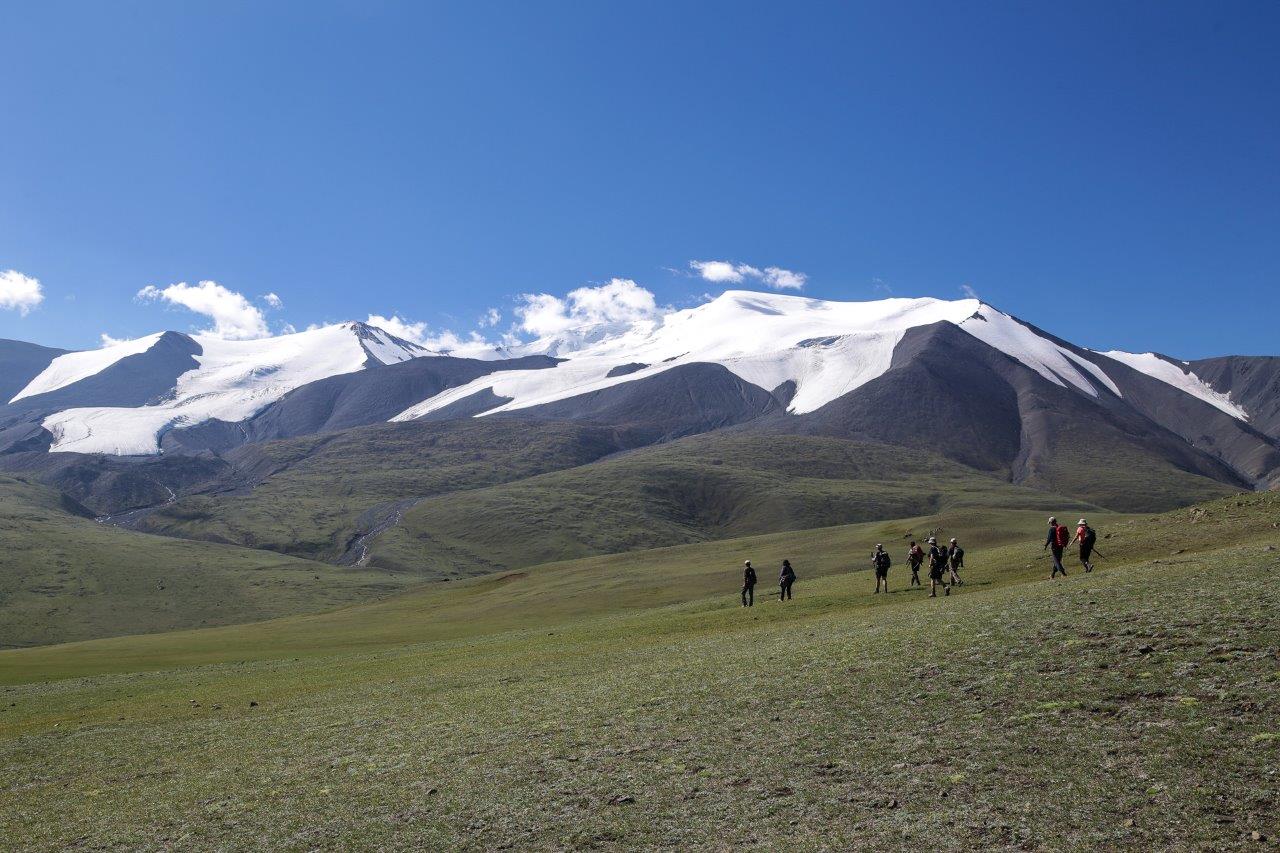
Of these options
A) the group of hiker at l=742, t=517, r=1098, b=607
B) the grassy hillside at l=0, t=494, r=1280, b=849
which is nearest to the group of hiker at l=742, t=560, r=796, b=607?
the group of hiker at l=742, t=517, r=1098, b=607

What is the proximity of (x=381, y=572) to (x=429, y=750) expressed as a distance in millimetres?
136499

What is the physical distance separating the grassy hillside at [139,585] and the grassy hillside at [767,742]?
86954mm

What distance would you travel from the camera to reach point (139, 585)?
130m

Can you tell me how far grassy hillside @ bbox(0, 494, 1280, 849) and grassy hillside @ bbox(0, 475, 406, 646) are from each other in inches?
3423

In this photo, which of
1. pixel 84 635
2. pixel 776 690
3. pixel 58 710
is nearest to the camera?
pixel 776 690

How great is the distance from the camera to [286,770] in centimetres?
1978

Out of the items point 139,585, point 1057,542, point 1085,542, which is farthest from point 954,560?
point 139,585

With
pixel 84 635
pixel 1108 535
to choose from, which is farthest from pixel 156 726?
pixel 84 635

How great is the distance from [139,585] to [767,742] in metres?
136

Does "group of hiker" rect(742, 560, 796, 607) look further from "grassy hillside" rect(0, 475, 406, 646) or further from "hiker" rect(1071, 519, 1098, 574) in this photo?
"grassy hillside" rect(0, 475, 406, 646)

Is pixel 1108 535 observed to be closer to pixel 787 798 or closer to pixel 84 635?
pixel 787 798

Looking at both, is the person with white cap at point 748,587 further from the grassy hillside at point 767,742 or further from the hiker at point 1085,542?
the hiker at point 1085,542

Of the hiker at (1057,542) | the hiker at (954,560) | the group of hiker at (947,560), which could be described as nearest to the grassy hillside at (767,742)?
the hiker at (1057,542)

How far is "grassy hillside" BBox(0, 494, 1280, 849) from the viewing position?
13.0 m
